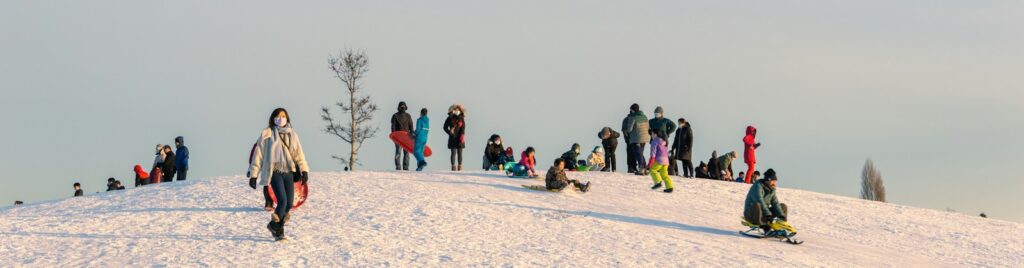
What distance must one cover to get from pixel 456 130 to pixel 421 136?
0.93 metres

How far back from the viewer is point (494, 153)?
3195 cm

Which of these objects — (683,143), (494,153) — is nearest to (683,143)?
(683,143)

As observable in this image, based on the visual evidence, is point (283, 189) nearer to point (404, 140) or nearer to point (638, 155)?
point (404, 140)

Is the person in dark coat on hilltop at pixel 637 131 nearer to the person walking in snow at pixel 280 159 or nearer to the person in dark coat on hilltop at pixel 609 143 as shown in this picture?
the person in dark coat on hilltop at pixel 609 143

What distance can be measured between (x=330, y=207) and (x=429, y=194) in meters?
2.58

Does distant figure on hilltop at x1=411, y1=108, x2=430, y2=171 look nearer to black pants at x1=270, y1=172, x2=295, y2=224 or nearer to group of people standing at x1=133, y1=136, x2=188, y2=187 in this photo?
group of people standing at x1=133, y1=136, x2=188, y2=187

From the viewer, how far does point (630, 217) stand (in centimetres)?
2258

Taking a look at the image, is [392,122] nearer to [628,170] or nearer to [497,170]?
[497,170]

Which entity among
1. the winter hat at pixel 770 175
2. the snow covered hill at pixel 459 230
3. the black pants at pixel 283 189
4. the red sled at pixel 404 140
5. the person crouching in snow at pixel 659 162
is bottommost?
the snow covered hill at pixel 459 230

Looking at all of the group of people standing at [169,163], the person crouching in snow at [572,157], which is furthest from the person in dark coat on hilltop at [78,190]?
the person crouching in snow at [572,157]

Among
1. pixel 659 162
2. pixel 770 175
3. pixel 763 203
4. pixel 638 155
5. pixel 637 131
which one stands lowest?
pixel 763 203

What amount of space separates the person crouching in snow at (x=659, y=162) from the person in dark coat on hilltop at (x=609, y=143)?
4.09 m

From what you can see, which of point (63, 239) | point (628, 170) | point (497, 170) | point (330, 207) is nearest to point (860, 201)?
point (628, 170)

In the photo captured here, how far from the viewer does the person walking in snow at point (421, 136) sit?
98.9 feet
